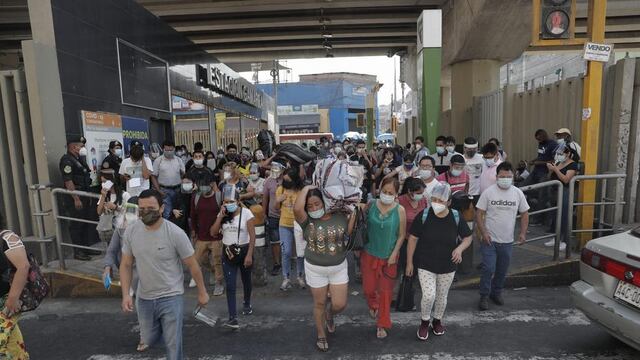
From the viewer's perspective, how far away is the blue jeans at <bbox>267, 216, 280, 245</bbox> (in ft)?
20.4

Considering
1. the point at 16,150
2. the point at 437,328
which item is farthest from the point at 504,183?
the point at 16,150

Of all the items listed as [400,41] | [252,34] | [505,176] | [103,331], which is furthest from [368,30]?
[103,331]

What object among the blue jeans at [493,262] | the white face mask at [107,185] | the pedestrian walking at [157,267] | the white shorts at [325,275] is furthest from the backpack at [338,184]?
the white face mask at [107,185]

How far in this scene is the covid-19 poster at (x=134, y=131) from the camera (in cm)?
877

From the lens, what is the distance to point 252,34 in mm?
17531

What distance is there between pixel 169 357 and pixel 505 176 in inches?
152

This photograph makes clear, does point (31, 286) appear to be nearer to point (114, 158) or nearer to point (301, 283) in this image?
point (301, 283)

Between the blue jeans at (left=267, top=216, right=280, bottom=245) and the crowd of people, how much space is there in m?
0.02

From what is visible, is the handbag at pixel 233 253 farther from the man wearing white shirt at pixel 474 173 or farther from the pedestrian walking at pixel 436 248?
A: the man wearing white shirt at pixel 474 173

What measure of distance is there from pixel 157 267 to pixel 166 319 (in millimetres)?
428

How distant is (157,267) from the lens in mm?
3221

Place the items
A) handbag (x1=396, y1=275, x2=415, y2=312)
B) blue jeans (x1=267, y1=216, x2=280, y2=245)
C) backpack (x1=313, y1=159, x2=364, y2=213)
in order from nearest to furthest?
backpack (x1=313, y1=159, x2=364, y2=213)
handbag (x1=396, y1=275, x2=415, y2=312)
blue jeans (x1=267, y1=216, x2=280, y2=245)

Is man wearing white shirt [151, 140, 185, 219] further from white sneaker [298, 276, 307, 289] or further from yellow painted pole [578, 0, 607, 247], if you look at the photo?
yellow painted pole [578, 0, 607, 247]

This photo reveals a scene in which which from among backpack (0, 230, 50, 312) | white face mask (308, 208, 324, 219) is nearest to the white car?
white face mask (308, 208, 324, 219)
